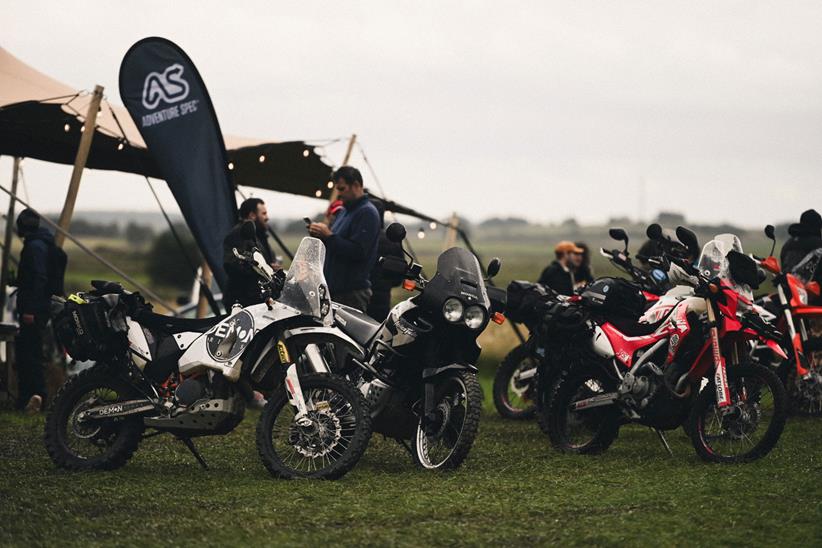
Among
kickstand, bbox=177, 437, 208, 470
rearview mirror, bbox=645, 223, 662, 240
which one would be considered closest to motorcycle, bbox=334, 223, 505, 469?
kickstand, bbox=177, 437, 208, 470

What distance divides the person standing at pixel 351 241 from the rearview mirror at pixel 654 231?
1.92 m

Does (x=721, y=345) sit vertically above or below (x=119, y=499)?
above

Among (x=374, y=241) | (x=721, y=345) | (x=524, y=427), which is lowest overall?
(x=524, y=427)

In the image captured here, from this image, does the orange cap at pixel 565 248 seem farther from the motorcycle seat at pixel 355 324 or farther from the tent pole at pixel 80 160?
the motorcycle seat at pixel 355 324

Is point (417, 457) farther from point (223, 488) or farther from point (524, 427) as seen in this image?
point (524, 427)

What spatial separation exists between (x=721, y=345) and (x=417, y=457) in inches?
79.1

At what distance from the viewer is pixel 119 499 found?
6.66m

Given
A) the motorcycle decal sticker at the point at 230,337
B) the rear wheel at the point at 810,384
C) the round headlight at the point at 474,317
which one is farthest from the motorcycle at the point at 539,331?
the motorcycle decal sticker at the point at 230,337

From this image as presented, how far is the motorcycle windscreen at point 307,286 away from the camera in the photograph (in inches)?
297

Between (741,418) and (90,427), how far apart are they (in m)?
3.83

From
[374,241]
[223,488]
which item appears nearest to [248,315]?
[223,488]

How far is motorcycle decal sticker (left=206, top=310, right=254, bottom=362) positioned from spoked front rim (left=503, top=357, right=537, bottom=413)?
402cm

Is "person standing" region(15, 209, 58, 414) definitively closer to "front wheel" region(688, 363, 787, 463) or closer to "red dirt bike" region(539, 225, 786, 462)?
"red dirt bike" region(539, 225, 786, 462)

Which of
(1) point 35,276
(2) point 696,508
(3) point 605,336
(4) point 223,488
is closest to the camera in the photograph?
(2) point 696,508
